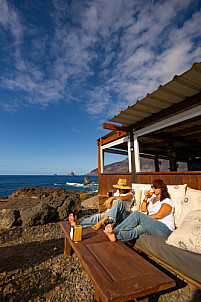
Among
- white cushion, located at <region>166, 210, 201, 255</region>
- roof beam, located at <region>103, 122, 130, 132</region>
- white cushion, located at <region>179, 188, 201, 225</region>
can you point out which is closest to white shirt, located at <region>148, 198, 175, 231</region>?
white cushion, located at <region>179, 188, 201, 225</region>

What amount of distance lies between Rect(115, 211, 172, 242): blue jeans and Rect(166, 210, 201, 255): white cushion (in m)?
0.34

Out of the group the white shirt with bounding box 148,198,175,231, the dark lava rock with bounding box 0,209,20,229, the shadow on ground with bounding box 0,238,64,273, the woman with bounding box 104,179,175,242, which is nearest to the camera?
the woman with bounding box 104,179,175,242

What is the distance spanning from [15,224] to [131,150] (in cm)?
451

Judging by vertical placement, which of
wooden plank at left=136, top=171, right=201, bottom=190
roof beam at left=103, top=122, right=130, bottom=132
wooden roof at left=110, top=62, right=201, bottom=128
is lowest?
wooden plank at left=136, top=171, right=201, bottom=190

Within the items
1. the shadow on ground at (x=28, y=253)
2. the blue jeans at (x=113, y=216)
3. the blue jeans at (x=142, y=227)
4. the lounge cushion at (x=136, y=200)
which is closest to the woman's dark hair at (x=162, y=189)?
the blue jeans at (x=142, y=227)

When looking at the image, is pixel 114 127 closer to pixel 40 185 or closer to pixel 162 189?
pixel 162 189

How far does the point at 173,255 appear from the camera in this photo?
75.0 inches

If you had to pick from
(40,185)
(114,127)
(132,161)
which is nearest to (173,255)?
(132,161)

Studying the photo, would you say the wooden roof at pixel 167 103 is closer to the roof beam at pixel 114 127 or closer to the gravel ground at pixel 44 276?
the roof beam at pixel 114 127

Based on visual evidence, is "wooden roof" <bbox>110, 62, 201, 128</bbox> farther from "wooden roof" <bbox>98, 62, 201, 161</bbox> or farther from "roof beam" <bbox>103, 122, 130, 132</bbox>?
"roof beam" <bbox>103, 122, 130, 132</bbox>

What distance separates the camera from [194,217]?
2162 mm

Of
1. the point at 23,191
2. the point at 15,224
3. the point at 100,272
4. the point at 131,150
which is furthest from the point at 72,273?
the point at 23,191

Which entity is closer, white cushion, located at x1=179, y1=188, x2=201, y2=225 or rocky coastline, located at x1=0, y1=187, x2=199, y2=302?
rocky coastline, located at x1=0, y1=187, x2=199, y2=302

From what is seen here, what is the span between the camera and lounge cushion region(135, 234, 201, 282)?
1.70 meters
